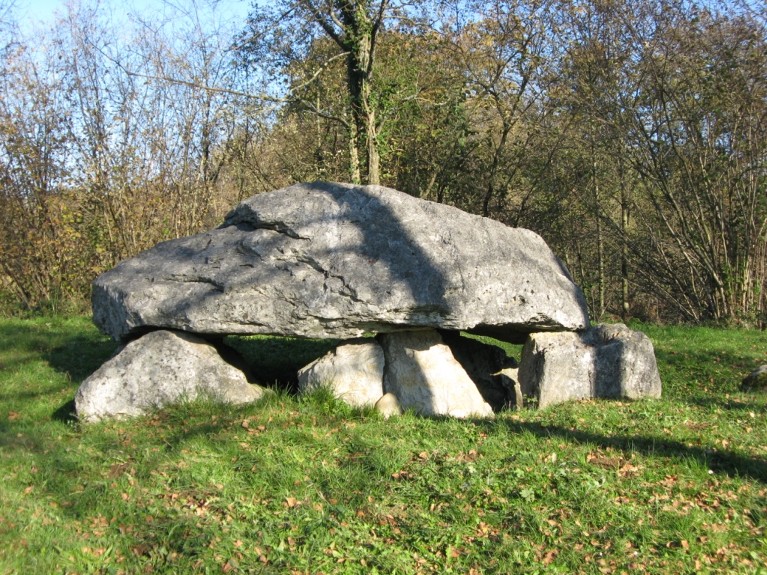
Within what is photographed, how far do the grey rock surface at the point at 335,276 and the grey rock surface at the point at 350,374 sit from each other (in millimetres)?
495

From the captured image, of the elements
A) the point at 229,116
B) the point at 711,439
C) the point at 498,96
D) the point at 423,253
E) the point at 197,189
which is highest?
the point at 498,96

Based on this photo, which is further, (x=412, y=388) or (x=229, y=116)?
(x=229, y=116)

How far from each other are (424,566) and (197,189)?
12.8 meters

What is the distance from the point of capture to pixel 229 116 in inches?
608

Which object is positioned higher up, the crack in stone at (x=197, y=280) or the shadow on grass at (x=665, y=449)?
the crack in stone at (x=197, y=280)

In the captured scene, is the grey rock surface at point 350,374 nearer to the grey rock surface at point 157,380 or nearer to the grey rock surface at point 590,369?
the grey rock surface at point 157,380

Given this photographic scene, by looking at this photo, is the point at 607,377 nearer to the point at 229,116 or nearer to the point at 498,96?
the point at 229,116

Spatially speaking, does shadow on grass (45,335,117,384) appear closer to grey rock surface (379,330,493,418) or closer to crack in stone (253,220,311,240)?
crack in stone (253,220,311,240)

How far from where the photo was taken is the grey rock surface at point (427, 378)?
29.1 feet

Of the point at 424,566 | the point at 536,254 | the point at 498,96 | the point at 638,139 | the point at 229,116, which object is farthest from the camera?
the point at 498,96

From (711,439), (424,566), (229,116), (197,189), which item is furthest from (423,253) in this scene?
(197,189)

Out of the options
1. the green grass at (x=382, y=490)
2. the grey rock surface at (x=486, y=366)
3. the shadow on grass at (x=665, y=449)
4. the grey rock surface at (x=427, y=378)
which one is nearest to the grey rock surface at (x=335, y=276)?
the grey rock surface at (x=427, y=378)

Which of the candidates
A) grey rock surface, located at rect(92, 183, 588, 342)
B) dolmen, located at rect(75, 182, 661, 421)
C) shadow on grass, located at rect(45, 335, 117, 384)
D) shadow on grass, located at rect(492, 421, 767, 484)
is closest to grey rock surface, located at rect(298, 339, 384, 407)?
dolmen, located at rect(75, 182, 661, 421)

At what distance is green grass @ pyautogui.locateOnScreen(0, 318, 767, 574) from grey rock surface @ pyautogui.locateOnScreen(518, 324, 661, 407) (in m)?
0.47
